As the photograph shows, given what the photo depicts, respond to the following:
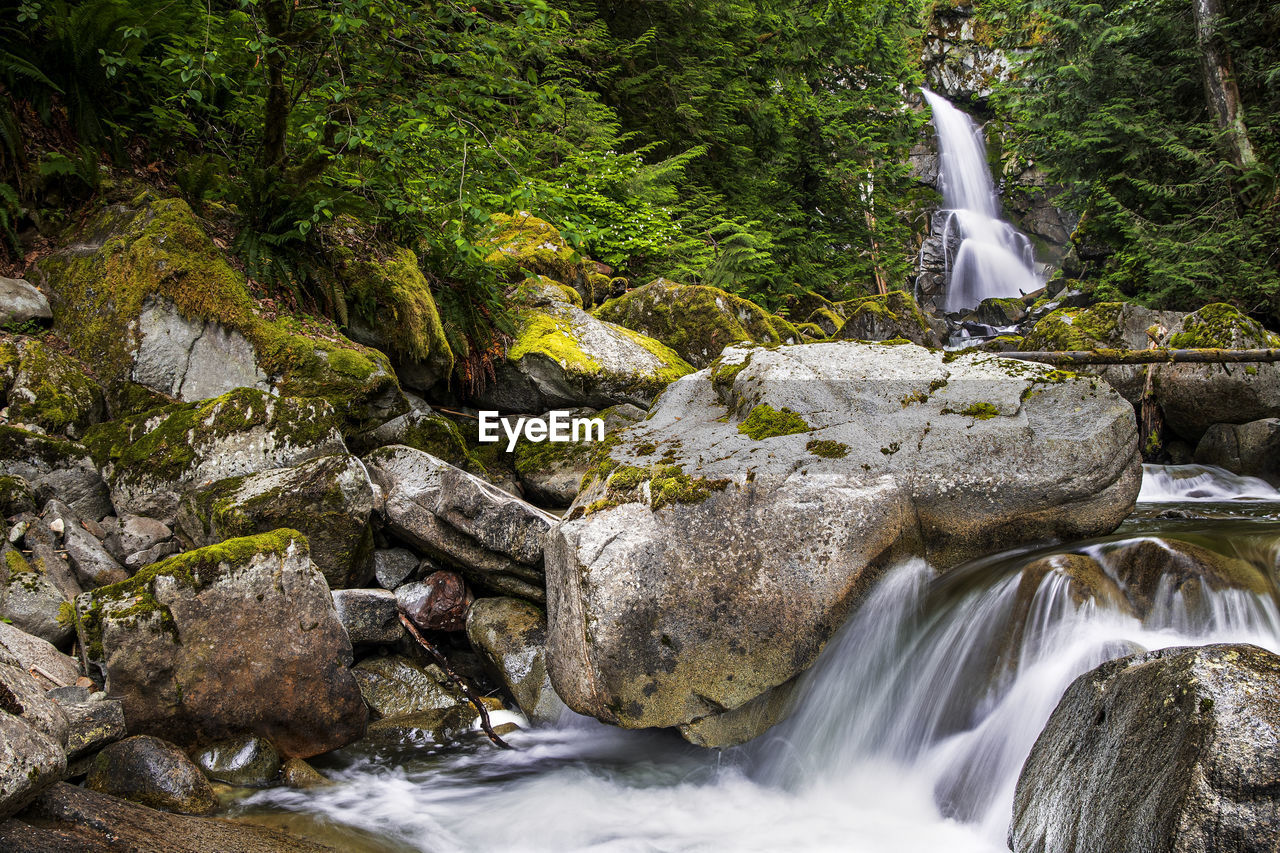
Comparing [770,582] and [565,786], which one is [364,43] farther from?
[565,786]

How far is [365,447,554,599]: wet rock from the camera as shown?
222 inches

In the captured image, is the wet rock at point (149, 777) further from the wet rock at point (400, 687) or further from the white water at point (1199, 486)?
the white water at point (1199, 486)

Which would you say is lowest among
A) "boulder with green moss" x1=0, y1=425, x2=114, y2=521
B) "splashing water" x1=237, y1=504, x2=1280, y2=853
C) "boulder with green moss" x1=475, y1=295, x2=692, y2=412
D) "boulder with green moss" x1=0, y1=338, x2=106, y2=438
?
"splashing water" x1=237, y1=504, x2=1280, y2=853

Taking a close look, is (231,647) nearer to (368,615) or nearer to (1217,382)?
(368,615)

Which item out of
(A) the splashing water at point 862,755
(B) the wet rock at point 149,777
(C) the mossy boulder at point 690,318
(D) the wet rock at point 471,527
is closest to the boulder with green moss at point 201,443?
(D) the wet rock at point 471,527

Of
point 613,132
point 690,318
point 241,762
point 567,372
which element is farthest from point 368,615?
point 613,132

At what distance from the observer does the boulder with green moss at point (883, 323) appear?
564 inches

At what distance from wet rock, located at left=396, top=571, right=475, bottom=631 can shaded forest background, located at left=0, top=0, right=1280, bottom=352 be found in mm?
2810

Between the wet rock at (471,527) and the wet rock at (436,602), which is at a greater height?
the wet rock at (471,527)

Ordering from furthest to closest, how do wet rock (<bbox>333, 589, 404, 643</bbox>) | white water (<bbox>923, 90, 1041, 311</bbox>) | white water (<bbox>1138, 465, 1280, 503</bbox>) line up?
white water (<bbox>923, 90, 1041, 311</bbox>), white water (<bbox>1138, 465, 1280, 503</bbox>), wet rock (<bbox>333, 589, 404, 643</bbox>)

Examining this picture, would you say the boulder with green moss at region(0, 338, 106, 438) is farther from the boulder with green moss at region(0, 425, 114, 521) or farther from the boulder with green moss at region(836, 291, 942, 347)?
the boulder with green moss at region(836, 291, 942, 347)

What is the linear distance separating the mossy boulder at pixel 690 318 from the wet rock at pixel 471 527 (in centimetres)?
485

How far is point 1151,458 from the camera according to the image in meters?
10.5

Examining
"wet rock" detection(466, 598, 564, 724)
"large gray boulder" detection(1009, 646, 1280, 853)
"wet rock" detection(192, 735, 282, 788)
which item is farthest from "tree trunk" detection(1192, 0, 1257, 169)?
"wet rock" detection(192, 735, 282, 788)
